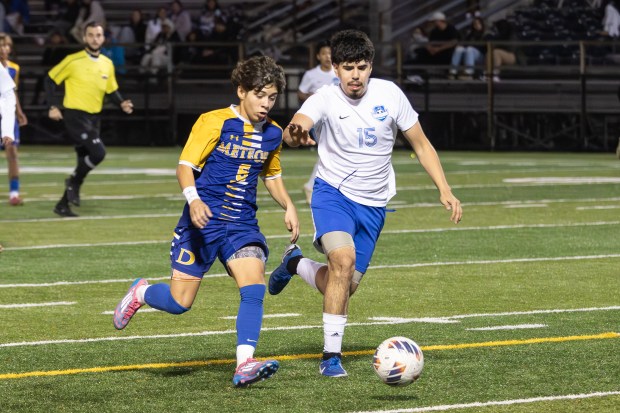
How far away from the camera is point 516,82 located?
29.3 m

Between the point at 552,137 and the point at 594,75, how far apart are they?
1.64 m

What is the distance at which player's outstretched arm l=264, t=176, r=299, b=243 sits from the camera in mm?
8203

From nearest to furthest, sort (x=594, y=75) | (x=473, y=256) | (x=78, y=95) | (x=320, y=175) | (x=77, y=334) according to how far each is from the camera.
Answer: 1. (x=320, y=175)
2. (x=77, y=334)
3. (x=473, y=256)
4. (x=78, y=95)
5. (x=594, y=75)

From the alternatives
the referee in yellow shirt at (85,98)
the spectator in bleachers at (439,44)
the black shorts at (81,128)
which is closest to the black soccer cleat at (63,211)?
the referee in yellow shirt at (85,98)

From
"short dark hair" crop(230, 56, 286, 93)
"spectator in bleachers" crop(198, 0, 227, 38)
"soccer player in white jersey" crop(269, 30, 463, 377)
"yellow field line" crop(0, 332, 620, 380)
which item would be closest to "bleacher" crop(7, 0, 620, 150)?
"spectator in bleachers" crop(198, 0, 227, 38)

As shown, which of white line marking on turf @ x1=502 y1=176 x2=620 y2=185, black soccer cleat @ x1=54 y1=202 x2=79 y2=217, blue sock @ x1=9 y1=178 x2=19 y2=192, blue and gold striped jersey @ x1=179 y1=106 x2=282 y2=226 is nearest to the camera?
blue and gold striped jersey @ x1=179 y1=106 x2=282 y2=226

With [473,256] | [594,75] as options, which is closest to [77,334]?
[473,256]

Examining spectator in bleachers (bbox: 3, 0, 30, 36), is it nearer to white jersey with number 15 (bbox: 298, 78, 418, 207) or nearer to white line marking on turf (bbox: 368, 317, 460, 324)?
white line marking on turf (bbox: 368, 317, 460, 324)

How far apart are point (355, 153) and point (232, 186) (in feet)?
2.62

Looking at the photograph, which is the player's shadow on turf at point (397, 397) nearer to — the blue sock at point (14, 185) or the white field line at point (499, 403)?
the white field line at point (499, 403)

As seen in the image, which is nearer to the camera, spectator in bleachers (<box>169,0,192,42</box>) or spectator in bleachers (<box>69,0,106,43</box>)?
spectator in bleachers (<box>169,0,192,42</box>)

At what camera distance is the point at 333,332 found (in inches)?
312

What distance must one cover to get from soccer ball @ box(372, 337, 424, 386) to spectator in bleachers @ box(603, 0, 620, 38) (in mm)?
23519

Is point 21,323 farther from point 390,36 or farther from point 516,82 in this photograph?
point 390,36
